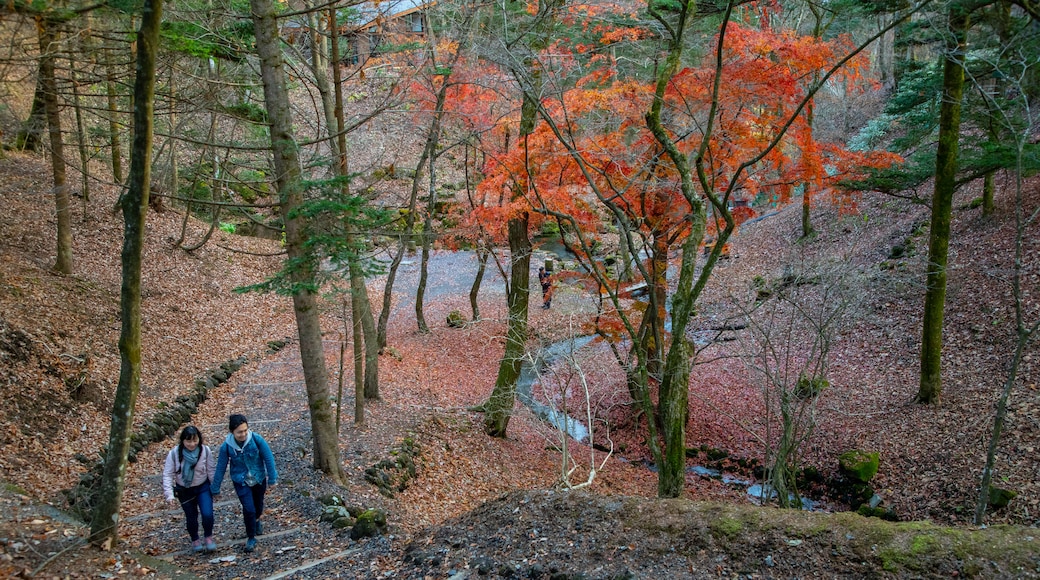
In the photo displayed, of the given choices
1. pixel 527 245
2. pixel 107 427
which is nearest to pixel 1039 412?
pixel 527 245

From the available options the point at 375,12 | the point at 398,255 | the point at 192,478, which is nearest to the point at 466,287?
the point at 375,12

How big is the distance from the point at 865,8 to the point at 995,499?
9048 mm

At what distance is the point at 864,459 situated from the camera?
1011cm

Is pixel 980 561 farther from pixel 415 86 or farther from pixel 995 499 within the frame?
pixel 415 86

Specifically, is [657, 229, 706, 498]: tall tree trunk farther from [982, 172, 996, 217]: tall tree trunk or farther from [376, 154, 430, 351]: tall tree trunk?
[982, 172, 996, 217]: tall tree trunk

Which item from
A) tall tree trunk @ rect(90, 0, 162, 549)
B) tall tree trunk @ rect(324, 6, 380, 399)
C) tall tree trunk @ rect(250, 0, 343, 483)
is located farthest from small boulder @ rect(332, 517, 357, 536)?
tall tree trunk @ rect(324, 6, 380, 399)

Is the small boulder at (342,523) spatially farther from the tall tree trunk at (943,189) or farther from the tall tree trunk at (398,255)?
the tall tree trunk at (943,189)

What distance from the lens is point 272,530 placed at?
6504mm

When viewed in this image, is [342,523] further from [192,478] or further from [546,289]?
[546,289]

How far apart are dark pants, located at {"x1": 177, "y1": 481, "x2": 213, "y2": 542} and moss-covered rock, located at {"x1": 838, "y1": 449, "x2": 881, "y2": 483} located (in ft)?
31.9

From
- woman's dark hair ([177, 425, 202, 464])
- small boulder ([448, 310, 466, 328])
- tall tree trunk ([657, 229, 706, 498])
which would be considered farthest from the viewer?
small boulder ([448, 310, 466, 328])

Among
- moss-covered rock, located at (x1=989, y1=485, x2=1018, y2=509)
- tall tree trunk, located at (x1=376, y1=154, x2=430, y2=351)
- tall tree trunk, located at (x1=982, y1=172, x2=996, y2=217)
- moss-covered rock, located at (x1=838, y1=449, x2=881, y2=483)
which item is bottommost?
moss-covered rock, located at (x1=838, y1=449, x2=881, y2=483)

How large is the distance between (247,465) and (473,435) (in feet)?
21.3

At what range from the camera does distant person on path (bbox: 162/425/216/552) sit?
5.66 meters
